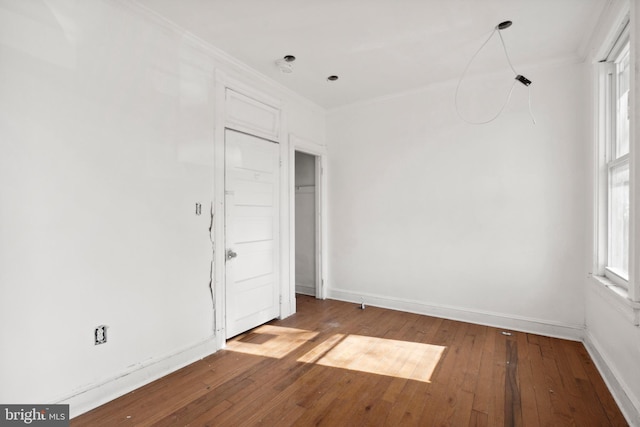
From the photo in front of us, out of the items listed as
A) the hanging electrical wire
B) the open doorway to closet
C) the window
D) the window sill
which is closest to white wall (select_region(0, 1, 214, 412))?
the open doorway to closet

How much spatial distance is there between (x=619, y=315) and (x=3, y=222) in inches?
156

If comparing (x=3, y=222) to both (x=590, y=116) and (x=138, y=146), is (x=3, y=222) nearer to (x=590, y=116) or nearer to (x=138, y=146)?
(x=138, y=146)

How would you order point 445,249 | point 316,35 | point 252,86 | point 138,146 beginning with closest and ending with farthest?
1. point 138,146
2. point 316,35
3. point 252,86
4. point 445,249

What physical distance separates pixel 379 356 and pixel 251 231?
1.81 m

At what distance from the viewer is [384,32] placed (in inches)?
108

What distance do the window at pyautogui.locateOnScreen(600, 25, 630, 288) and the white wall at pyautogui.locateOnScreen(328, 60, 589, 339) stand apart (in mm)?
396

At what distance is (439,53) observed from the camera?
3.12 m

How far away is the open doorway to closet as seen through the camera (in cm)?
498

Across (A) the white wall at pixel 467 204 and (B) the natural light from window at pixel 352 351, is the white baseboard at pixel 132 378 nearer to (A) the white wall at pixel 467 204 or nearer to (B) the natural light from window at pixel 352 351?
(B) the natural light from window at pixel 352 351

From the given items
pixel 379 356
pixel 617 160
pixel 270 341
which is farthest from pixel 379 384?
pixel 617 160

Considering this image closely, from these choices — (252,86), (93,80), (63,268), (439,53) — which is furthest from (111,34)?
(439,53)

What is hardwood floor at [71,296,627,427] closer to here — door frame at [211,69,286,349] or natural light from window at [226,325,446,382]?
natural light from window at [226,325,446,382]

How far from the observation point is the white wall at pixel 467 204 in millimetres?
3230

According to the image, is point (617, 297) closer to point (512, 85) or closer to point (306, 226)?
point (512, 85)
